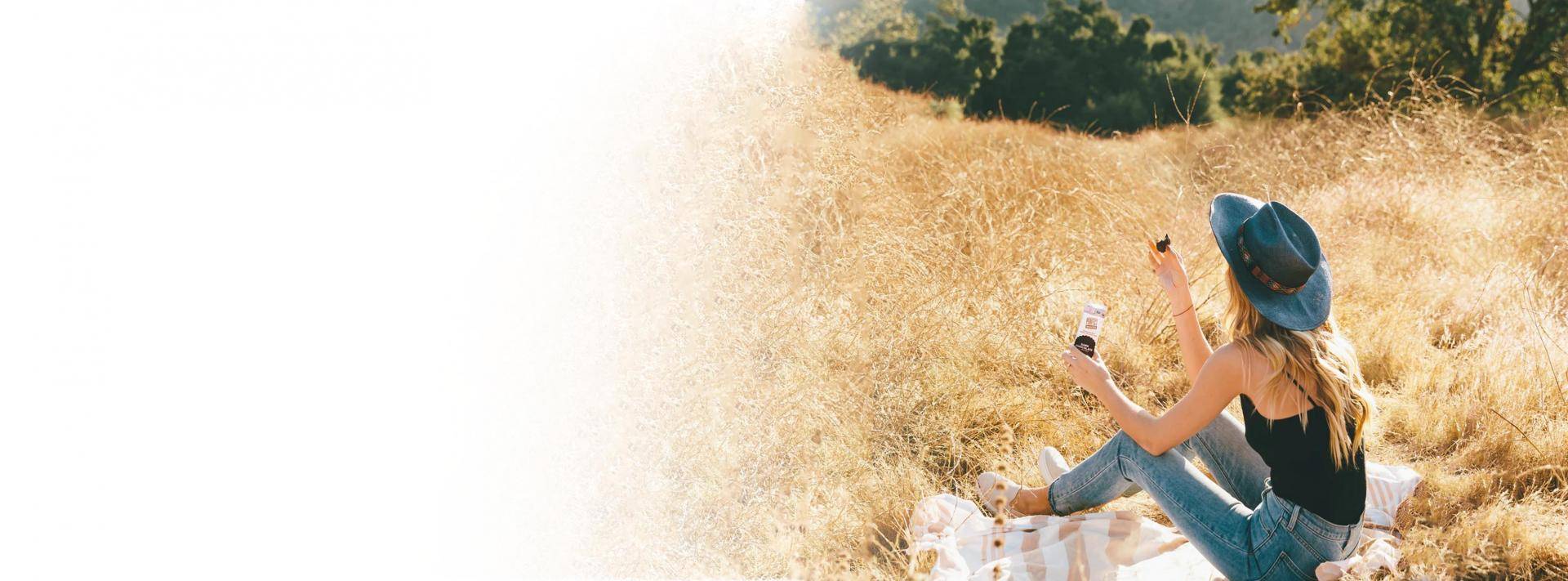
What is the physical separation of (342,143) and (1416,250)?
5210 mm

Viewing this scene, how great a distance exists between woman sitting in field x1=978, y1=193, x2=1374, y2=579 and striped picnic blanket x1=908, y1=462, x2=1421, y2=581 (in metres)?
0.20

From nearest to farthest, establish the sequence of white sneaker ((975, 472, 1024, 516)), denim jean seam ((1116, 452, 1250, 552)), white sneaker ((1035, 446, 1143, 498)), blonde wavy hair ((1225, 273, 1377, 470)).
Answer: blonde wavy hair ((1225, 273, 1377, 470)) < denim jean seam ((1116, 452, 1250, 552)) < white sneaker ((975, 472, 1024, 516)) < white sneaker ((1035, 446, 1143, 498))

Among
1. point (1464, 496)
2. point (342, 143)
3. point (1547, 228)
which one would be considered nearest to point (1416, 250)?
point (1547, 228)

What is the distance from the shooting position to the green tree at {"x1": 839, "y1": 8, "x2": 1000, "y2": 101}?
18.9 metres

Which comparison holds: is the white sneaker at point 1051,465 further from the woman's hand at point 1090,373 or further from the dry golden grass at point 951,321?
the woman's hand at point 1090,373

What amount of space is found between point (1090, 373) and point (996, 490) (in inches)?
23.3

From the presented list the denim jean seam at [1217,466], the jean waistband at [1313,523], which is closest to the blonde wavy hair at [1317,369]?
the jean waistband at [1313,523]

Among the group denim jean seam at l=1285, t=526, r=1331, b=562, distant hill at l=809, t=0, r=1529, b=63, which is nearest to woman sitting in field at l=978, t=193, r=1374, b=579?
denim jean seam at l=1285, t=526, r=1331, b=562

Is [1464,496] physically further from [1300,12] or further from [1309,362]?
[1300,12]

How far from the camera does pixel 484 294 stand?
3.53m

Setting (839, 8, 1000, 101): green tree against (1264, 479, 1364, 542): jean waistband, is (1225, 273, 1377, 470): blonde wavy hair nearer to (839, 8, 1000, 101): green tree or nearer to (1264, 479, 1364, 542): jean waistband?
(1264, 479, 1364, 542): jean waistband

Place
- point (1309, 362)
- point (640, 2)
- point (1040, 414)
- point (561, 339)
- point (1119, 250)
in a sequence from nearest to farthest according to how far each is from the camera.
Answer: point (1309, 362)
point (1040, 414)
point (561, 339)
point (1119, 250)
point (640, 2)

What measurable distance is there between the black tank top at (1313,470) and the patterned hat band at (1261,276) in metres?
0.20

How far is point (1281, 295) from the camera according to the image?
1967 mm
